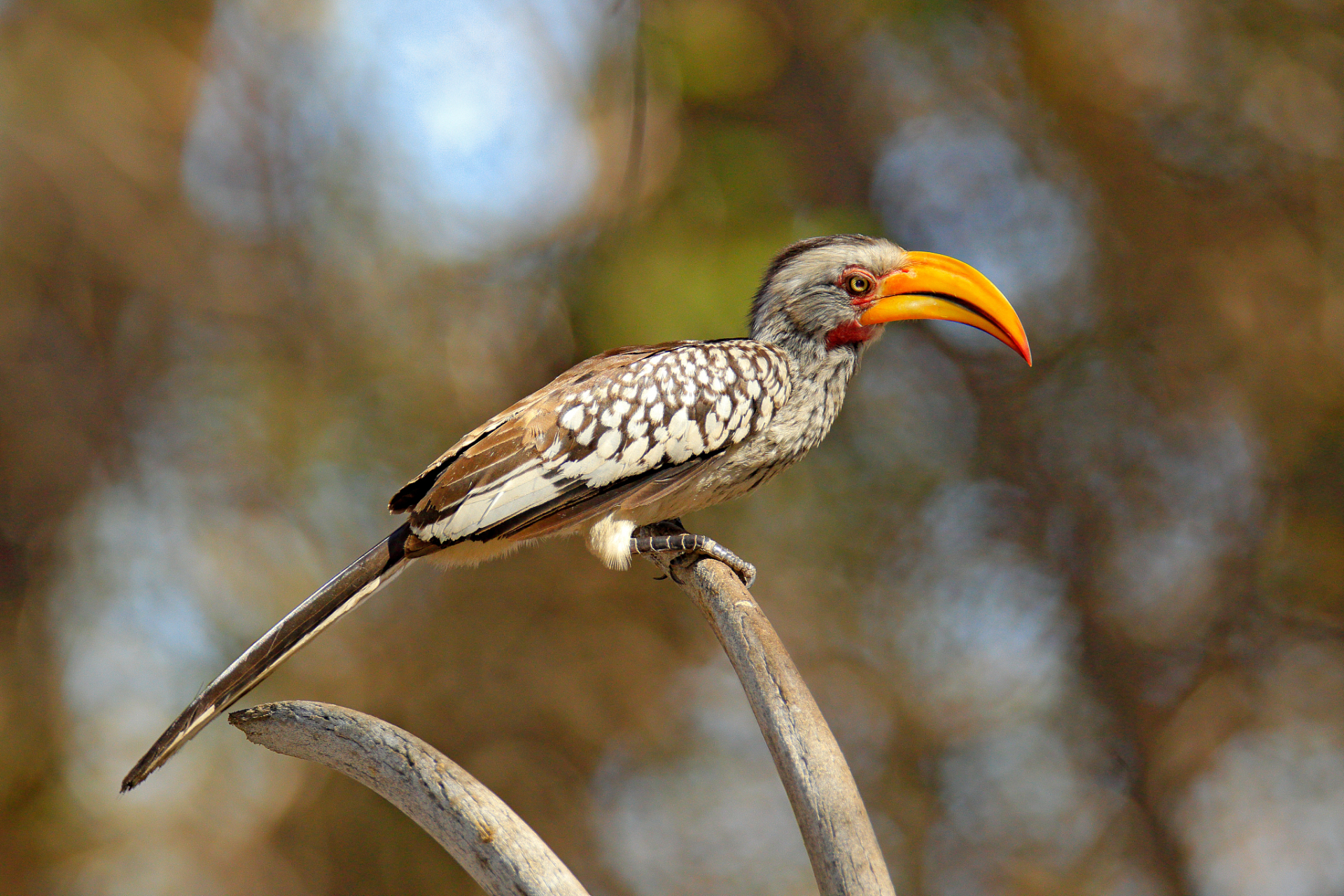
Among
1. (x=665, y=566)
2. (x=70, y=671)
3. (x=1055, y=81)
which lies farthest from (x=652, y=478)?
(x=1055, y=81)

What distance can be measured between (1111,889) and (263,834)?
4112 millimetres

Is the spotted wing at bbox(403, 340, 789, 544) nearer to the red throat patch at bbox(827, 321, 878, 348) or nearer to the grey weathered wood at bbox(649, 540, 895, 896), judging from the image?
the red throat patch at bbox(827, 321, 878, 348)

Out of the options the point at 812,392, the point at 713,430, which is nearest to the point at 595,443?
the point at 713,430

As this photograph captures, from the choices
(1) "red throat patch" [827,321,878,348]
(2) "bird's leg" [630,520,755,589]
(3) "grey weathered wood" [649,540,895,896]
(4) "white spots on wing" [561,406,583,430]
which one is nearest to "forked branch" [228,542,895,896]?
(3) "grey weathered wood" [649,540,895,896]

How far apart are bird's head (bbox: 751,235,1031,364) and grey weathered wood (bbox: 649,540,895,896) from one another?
0.74 meters

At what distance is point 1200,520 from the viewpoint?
4676 millimetres

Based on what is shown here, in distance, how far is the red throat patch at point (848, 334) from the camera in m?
2.25

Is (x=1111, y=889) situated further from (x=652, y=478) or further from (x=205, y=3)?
(x=205, y=3)

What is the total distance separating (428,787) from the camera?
5.27ft

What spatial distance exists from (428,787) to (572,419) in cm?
79

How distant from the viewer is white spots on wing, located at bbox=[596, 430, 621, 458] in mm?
2002

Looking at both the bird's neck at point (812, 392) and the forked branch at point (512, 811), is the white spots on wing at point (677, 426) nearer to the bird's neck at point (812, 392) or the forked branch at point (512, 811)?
the bird's neck at point (812, 392)

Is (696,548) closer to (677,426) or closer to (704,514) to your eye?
(677,426)

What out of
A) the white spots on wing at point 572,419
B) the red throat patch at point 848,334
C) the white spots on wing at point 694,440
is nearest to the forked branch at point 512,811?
the white spots on wing at point 694,440
